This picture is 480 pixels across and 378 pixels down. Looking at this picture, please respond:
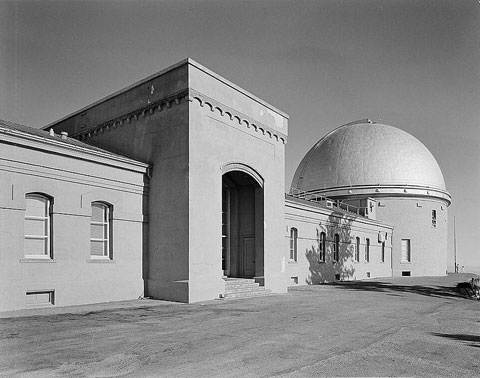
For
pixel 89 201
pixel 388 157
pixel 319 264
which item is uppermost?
pixel 388 157

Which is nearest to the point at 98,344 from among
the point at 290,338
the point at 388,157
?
the point at 290,338

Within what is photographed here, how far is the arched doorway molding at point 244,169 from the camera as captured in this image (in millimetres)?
18078

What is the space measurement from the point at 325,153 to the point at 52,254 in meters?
→ 35.2

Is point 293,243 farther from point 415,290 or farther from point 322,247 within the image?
point 415,290

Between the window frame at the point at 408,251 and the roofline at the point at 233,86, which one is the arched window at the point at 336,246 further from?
the roofline at the point at 233,86

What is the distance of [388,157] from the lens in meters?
43.3

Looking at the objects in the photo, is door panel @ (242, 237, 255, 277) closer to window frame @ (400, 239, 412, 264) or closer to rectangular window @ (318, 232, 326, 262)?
rectangular window @ (318, 232, 326, 262)

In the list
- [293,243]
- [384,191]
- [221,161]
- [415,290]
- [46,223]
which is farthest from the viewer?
[384,191]

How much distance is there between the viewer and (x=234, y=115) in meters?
18.5

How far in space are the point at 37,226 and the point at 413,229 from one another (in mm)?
36290

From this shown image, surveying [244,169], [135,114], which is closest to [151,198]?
[135,114]

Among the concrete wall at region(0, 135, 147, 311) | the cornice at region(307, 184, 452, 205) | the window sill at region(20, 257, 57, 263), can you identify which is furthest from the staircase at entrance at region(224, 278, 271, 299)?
the cornice at region(307, 184, 452, 205)

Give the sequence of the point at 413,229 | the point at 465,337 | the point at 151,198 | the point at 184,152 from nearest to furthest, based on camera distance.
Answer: the point at 465,337, the point at 184,152, the point at 151,198, the point at 413,229

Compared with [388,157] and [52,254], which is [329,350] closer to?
[52,254]
